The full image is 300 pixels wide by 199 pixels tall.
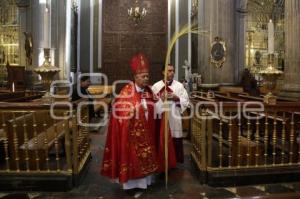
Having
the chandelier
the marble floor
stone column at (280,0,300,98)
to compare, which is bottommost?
the marble floor

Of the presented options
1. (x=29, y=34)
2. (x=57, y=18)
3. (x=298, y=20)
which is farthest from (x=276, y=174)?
(x=57, y=18)

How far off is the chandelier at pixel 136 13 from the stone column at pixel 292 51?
1156 cm

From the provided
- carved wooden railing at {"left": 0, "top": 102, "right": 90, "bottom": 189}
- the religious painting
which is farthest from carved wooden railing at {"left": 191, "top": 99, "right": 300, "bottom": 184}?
the religious painting

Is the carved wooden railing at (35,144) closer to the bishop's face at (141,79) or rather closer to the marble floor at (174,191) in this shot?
the marble floor at (174,191)

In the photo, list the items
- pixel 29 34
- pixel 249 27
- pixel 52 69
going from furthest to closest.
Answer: pixel 249 27 < pixel 29 34 < pixel 52 69

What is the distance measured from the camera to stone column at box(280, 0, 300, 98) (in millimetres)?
7922

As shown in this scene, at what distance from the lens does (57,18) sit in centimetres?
1502

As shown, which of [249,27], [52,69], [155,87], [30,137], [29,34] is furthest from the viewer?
[249,27]

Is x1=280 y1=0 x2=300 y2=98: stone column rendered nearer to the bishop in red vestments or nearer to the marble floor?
the marble floor

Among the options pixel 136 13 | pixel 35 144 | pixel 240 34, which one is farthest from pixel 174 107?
A: pixel 136 13

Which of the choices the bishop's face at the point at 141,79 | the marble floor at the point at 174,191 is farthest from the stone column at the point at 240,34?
the bishop's face at the point at 141,79

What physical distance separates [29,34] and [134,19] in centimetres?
693

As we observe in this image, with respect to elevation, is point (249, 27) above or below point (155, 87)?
above

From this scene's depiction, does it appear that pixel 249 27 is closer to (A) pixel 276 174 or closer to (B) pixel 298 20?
(B) pixel 298 20
